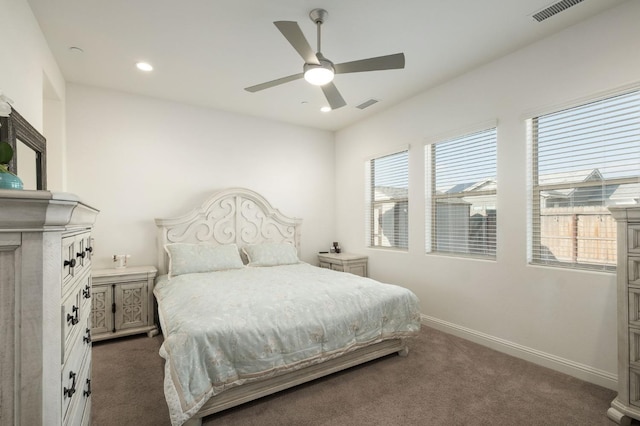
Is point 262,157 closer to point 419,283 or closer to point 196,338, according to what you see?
point 419,283

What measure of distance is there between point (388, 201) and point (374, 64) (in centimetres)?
249

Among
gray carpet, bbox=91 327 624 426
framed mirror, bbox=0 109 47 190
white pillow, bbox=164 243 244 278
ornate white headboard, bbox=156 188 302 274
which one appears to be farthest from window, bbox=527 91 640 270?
framed mirror, bbox=0 109 47 190

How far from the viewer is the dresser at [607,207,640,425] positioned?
198 cm

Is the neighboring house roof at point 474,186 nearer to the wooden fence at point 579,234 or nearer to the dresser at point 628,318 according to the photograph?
the wooden fence at point 579,234

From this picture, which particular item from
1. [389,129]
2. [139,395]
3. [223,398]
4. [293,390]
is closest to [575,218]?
[389,129]

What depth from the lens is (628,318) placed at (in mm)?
2018

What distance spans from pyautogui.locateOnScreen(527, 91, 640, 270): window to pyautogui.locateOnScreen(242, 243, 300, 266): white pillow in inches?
112

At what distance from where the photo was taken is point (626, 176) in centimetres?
237

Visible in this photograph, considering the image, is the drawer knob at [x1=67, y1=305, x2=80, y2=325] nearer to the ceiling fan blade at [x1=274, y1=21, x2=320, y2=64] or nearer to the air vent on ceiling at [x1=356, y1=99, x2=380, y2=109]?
the ceiling fan blade at [x1=274, y1=21, x2=320, y2=64]

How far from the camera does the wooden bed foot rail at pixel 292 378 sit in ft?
6.65

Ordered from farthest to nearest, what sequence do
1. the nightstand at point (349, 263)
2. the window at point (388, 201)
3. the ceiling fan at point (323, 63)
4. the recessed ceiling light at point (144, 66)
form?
1. the nightstand at point (349, 263)
2. the window at point (388, 201)
3. the recessed ceiling light at point (144, 66)
4. the ceiling fan at point (323, 63)

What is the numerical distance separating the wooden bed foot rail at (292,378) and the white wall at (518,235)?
3.37 feet

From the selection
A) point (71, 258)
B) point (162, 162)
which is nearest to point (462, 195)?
point (71, 258)

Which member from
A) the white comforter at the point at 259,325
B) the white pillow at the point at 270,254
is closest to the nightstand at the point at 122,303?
the white comforter at the point at 259,325
